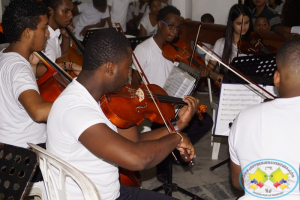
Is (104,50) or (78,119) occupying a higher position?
(104,50)

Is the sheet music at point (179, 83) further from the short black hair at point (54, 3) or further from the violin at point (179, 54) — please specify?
the short black hair at point (54, 3)

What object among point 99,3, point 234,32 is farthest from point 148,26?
point 234,32

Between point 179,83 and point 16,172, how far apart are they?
5.13 feet

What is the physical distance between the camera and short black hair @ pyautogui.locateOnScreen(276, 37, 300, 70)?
1.54 metres

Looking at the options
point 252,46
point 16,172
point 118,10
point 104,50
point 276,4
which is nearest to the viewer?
point 16,172

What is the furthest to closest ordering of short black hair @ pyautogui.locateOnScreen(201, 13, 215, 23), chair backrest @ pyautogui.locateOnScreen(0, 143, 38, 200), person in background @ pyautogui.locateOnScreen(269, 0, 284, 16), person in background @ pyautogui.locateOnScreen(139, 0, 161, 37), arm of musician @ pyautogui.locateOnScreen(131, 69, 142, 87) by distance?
person in background @ pyautogui.locateOnScreen(269, 0, 284, 16) < short black hair @ pyautogui.locateOnScreen(201, 13, 215, 23) < person in background @ pyautogui.locateOnScreen(139, 0, 161, 37) < arm of musician @ pyautogui.locateOnScreen(131, 69, 142, 87) < chair backrest @ pyautogui.locateOnScreen(0, 143, 38, 200)

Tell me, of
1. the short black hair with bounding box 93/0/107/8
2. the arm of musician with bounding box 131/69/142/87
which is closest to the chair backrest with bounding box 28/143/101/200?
the arm of musician with bounding box 131/69/142/87

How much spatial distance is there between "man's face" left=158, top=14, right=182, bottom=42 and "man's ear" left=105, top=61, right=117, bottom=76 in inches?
64.0

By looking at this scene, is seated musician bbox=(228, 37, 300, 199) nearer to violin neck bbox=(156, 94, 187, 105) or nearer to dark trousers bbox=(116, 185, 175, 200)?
dark trousers bbox=(116, 185, 175, 200)

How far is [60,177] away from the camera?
1603 millimetres

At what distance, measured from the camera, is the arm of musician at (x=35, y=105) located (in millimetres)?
2016

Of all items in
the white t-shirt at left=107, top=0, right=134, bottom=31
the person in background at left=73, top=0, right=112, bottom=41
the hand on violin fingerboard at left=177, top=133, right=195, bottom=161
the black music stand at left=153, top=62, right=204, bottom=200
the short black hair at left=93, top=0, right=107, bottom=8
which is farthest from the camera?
the white t-shirt at left=107, top=0, right=134, bottom=31

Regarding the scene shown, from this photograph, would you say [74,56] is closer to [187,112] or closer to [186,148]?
[187,112]

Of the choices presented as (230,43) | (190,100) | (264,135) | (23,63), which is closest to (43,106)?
(23,63)
